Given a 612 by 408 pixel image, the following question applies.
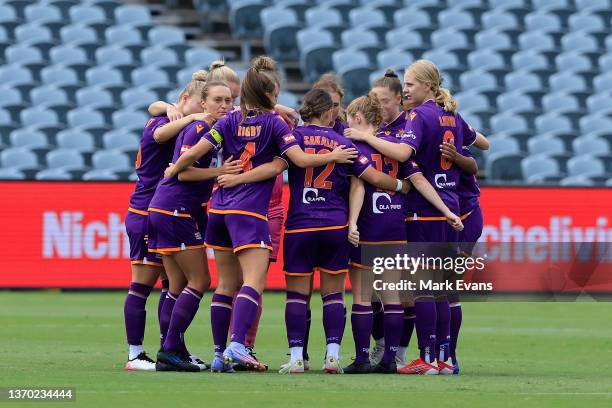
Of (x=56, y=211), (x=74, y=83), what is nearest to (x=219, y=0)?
(x=74, y=83)

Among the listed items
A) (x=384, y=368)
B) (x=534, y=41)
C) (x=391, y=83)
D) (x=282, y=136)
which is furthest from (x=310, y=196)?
(x=534, y=41)

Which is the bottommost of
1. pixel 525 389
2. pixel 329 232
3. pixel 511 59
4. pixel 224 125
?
pixel 525 389

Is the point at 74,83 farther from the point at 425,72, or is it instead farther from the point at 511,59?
the point at 425,72

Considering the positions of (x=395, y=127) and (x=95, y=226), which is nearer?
(x=395, y=127)

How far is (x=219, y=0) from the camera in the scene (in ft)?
74.4

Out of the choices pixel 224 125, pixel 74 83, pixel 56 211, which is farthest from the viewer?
pixel 74 83

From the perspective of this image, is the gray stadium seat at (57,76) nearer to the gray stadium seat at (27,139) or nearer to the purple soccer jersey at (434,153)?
the gray stadium seat at (27,139)

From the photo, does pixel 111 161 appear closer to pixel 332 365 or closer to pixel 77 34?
pixel 77 34

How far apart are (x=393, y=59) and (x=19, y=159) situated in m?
6.60

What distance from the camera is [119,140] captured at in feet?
61.0

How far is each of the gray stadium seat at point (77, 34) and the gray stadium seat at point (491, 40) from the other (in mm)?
6693

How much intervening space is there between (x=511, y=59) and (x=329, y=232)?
581 inches

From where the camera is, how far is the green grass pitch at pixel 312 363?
23.3 feet

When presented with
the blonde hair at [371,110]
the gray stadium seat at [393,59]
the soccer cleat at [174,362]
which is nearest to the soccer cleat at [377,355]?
the soccer cleat at [174,362]
